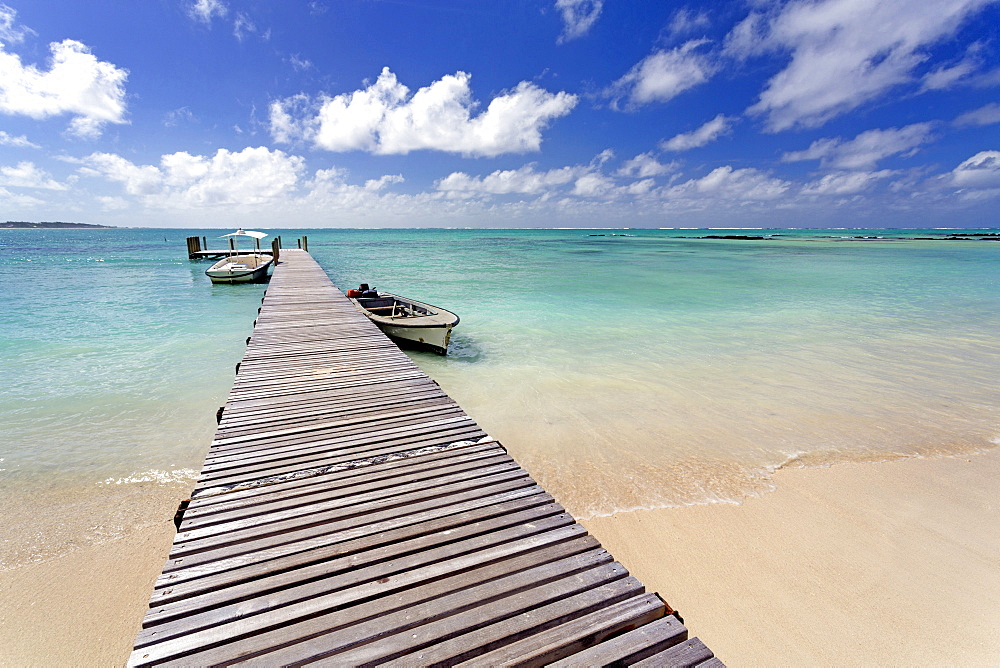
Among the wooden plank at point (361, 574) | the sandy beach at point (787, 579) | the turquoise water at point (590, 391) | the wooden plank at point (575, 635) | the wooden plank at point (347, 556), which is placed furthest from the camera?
the turquoise water at point (590, 391)

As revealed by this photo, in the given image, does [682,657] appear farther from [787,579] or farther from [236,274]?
[236,274]

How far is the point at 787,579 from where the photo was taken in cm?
428

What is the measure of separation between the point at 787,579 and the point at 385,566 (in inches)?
159

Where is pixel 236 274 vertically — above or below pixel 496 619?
below

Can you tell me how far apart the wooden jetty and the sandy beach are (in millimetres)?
1697

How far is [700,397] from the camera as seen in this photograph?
8.98m

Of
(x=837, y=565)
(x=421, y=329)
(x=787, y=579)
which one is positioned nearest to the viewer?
(x=787, y=579)

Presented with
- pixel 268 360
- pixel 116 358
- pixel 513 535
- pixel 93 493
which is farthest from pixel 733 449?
pixel 116 358

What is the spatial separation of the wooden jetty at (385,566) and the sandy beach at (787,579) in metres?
1.70

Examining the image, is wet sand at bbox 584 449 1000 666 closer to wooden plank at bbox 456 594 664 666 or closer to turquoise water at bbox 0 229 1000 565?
turquoise water at bbox 0 229 1000 565

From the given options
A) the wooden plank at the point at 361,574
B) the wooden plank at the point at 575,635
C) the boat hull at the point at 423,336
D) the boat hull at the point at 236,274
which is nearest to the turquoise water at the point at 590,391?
the boat hull at the point at 423,336

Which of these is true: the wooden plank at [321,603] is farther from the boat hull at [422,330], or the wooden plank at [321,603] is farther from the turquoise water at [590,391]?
the boat hull at [422,330]

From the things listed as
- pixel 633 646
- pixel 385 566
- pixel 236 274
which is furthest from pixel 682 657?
pixel 236 274

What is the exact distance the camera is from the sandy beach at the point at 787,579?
11.8 feet
